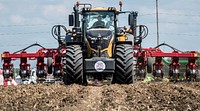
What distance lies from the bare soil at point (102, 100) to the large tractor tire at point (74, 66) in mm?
2910

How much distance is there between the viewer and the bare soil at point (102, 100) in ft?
31.6

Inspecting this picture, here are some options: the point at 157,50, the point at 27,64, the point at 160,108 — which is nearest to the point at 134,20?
the point at 157,50

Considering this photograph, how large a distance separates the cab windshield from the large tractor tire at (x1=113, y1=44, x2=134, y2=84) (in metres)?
1.30

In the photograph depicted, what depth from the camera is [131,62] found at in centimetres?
1563

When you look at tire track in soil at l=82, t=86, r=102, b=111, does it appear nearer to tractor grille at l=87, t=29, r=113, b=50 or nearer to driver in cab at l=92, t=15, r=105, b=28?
tractor grille at l=87, t=29, r=113, b=50

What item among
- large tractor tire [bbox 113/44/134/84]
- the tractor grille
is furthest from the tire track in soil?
the tractor grille

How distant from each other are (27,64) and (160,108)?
1308cm

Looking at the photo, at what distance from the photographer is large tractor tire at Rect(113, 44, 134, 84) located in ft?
51.3

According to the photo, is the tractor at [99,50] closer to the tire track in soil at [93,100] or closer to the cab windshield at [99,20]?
the cab windshield at [99,20]

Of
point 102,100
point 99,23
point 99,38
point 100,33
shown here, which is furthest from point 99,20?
point 102,100

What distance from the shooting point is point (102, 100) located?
10.6 meters

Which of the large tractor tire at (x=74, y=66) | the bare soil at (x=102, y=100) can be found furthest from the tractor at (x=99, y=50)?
the bare soil at (x=102, y=100)

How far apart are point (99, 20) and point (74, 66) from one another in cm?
225

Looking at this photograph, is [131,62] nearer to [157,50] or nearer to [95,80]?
[95,80]
